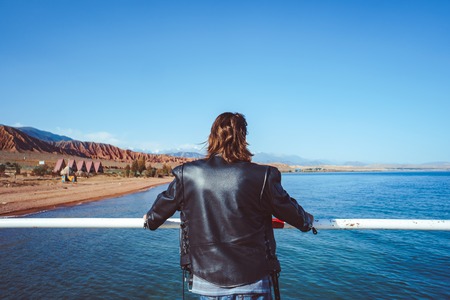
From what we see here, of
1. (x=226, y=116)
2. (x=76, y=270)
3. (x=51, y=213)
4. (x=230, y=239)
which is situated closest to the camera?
(x=230, y=239)

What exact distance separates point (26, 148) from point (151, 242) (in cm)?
10756

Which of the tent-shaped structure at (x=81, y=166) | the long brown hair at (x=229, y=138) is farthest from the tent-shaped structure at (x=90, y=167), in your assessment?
the long brown hair at (x=229, y=138)

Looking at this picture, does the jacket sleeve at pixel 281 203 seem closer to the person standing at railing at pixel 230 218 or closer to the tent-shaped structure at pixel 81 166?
the person standing at railing at pixel 230 218

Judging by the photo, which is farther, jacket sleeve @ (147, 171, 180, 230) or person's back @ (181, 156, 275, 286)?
jacket sleeve @ (147, 171, 180, 230)

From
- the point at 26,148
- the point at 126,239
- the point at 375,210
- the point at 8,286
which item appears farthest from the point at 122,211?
the point at 26,148

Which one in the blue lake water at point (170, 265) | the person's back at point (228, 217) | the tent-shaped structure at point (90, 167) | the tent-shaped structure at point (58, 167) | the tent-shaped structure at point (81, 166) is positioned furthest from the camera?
the tent-shaped structure at point (90, 167)

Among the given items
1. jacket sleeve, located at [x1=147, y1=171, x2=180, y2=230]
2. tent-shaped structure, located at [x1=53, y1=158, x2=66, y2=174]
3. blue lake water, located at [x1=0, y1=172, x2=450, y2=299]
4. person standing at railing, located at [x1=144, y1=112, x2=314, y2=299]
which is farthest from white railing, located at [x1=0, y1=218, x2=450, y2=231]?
tent-shaped structure, located at [x1=53, y1=158, x2=66, y2=174]

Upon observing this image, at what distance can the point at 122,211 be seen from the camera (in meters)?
15.8

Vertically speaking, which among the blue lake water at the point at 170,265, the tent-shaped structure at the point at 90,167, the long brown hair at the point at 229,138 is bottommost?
the blue lake water at the point at 170,265

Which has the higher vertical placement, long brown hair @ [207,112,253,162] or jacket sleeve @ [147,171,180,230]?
long brown hair @ [207,112,253,162]

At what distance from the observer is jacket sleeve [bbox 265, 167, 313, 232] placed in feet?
5.43

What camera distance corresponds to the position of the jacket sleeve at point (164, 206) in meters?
1.76

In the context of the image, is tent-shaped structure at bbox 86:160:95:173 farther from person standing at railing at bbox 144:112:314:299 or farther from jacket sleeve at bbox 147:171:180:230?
person standing at railing at bbox 144:112:314:299

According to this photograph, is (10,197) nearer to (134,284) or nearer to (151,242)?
(151,242)
